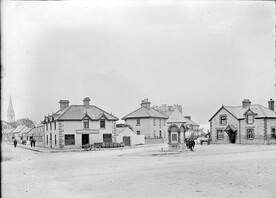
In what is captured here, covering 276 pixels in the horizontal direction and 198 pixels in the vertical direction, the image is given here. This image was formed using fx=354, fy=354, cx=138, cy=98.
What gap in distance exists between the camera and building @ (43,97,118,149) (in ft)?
127

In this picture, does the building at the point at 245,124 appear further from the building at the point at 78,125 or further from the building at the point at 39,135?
the building at the point at 39,135

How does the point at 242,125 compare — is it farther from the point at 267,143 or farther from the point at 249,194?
the point at 249,194

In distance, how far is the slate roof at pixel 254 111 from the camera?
1640 inches

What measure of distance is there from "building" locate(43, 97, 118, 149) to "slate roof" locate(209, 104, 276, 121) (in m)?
15.4

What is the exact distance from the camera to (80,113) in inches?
1578

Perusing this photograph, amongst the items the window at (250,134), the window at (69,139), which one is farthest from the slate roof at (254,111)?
the window at (69,139)

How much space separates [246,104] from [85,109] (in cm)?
2021

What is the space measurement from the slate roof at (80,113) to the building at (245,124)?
1399 cm

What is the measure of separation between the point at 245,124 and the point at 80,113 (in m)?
19.7

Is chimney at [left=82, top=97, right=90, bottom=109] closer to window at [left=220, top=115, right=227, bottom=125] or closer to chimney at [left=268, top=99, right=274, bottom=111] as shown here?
window at [left=220, top=115, right=227, bottom=125]

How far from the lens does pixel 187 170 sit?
15469 mm

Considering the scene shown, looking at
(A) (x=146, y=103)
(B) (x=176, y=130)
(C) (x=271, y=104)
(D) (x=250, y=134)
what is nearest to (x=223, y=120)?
(D) (x=250, y=134)

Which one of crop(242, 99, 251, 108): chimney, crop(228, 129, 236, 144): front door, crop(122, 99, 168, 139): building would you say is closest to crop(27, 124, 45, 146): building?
crop(122, 99, 168, 139): building

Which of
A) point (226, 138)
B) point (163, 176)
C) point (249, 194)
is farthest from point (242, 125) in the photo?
point (249, 194)
